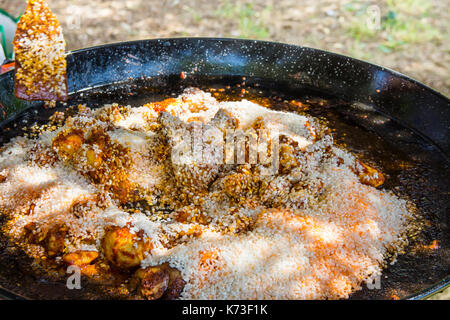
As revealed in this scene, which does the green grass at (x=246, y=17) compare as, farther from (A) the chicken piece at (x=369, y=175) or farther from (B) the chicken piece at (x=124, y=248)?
(B) the chicken piece at (x=124, y=248)

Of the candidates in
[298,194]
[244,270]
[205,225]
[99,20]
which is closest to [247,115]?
[298,194]

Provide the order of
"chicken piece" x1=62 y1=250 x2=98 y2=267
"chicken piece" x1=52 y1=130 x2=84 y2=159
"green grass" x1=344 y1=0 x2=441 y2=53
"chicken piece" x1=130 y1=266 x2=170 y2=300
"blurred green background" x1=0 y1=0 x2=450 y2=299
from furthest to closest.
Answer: "green grass" x1=344 y1=0 x2=441 y2=53
"blurred green background" x1=0 y1=0 x2=450 y2=299
"chicken piece" x1=52 y1=130 x2=84 y2=159
"chicken piece" x1=62 y1=250 x2=98 y2=267
"chicken piece" x1=130 y1=266 x2=170 y2=300

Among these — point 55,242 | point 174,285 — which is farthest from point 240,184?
point 55,242

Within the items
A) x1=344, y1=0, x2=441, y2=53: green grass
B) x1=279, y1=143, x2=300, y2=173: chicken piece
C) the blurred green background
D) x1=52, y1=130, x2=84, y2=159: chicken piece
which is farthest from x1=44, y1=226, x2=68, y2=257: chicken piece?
x1=344, y1=0, x2=441, y2=53: green grass

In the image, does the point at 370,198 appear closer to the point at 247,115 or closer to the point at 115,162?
the point at 247,115

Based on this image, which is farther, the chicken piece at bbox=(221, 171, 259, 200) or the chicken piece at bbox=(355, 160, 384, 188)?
the chicken piece at bbox=(355, 160, 384, 188)

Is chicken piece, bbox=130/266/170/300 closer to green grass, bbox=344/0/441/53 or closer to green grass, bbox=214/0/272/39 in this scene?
green grass, bbox=214/0/272/39

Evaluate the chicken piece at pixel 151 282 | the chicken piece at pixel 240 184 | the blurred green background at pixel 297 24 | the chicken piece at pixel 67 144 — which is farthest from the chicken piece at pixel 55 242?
the blurred green background at pixel 297 24
